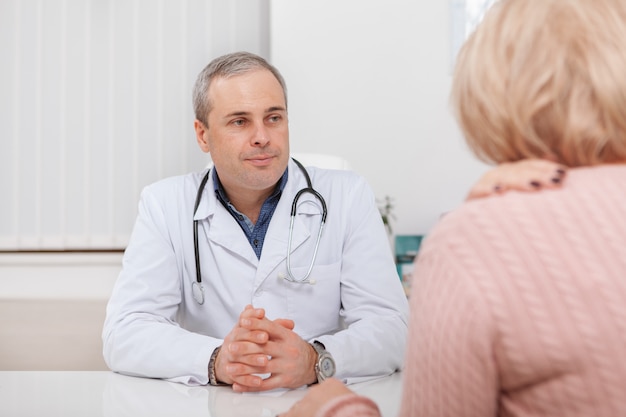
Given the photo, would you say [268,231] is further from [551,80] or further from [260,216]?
[551,80]

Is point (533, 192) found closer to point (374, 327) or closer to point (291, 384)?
point (291, 384)

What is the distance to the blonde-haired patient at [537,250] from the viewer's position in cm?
58

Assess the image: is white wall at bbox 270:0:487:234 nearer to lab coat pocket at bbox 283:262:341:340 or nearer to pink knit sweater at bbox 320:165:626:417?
lab coat pocket at bbox 283:262:341:340

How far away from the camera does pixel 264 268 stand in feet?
5.19

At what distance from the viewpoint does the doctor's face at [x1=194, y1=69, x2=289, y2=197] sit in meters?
1.66

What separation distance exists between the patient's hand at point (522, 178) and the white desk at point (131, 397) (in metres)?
0.46

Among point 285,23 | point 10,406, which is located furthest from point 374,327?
point 285,23

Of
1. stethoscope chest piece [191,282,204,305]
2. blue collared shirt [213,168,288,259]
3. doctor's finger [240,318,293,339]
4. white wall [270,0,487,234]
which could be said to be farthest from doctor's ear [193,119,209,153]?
white wall [270,0,487,234]

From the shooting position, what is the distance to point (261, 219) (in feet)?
5.53

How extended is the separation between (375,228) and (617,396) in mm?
1082

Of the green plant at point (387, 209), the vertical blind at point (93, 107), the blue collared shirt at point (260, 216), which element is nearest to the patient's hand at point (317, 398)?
the blue collared shirt at point (260, 216)

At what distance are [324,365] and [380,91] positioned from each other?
68.5 inches

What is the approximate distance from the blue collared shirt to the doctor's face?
30 millimetres

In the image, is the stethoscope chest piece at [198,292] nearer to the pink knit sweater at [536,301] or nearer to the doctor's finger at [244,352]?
the doctor's finger at [244,352]
